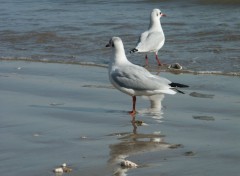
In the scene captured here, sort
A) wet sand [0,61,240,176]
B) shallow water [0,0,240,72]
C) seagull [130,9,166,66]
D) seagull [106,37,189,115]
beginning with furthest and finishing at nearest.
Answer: shallow water [0,0,240,72]
seagull [130,9,166,66]
seagull [106,37,189,115]
wet sand [0,61,240,176]

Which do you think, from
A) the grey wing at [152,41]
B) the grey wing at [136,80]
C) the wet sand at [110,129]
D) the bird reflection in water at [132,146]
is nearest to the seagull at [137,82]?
the grey wing at [136,80]

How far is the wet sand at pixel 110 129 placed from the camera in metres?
4.71

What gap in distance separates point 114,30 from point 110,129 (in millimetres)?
7241

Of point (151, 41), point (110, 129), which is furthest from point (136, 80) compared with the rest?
point (151, 41)

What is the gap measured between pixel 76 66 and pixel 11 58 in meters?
1.44

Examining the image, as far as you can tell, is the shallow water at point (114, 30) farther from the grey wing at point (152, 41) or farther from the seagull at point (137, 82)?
the seagull at point (137, 82)

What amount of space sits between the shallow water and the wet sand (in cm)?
187

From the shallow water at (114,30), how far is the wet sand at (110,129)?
1.87 m

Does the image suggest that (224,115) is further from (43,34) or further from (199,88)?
(43,34)

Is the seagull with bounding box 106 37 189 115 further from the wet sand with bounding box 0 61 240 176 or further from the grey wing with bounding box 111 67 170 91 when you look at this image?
the wet sand with bounding box 0 61 240 176

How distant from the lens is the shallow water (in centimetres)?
1034

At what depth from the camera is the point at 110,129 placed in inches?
229

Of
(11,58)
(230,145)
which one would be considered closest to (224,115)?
(230,145)

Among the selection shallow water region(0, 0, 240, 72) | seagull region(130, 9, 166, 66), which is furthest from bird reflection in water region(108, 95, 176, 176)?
seagull region(130, 9, 166, 66)
